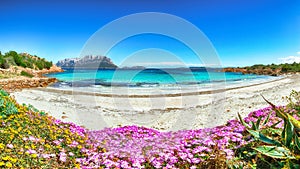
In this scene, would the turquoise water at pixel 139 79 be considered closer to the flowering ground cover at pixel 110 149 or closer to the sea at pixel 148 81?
the sea at pixel 148 81

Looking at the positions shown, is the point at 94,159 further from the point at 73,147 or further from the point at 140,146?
the point at 140,146

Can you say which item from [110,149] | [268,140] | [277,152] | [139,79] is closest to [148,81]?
[139,79]

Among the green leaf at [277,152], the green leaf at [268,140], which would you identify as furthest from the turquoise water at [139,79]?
the green leaf at [277,152]

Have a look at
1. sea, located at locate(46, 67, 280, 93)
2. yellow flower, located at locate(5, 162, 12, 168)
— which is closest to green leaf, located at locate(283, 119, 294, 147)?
yellow flower, located at locate(5, 162, 12, 168)

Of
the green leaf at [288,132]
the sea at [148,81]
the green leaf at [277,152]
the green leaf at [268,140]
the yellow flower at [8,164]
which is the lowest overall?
the sea at [148,81]

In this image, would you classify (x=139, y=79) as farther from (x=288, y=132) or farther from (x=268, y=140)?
(x=288, y=132)

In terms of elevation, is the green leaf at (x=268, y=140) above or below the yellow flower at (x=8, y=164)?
above

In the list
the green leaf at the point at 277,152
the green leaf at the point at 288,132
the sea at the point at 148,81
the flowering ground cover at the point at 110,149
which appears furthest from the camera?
the sea at the point at 148,81

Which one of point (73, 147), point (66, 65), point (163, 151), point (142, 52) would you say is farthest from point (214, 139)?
point (66, 65)

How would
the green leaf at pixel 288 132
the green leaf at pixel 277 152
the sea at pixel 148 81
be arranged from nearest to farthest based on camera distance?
1. the green leaf at pixel 288 132
2. the green leaf at pixel 277 152
3. the sea at pixel 148 81

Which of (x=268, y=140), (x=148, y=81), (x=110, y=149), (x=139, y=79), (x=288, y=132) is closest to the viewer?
(x=288, y=132)

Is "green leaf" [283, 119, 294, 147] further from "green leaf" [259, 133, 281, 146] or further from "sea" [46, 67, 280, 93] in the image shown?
"sea" [46, 67, 280, 93]

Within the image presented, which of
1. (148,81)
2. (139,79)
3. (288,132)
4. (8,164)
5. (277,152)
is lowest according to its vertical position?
(148,81)

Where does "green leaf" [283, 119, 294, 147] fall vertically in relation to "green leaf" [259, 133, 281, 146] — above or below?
above
